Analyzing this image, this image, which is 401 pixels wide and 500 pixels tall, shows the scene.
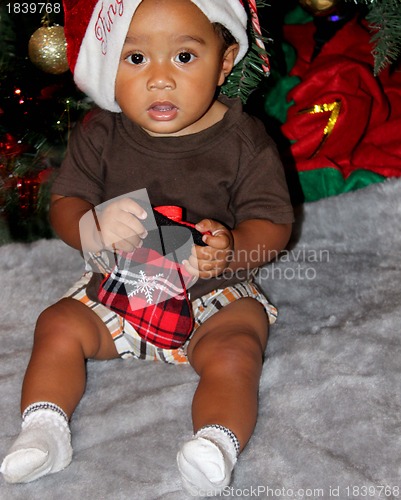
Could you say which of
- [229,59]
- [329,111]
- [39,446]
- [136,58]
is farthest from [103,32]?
[329,111]

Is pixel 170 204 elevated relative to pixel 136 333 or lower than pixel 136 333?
elevated

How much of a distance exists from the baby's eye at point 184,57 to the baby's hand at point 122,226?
0.19m

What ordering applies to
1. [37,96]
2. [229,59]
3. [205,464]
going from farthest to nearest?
[37,96]
[229,59]
[205,464]

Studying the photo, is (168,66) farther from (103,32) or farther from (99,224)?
(99,224)

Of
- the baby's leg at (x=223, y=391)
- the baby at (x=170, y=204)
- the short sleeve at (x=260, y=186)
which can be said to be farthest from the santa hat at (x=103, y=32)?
the baby's leg at (x=223, y=391)

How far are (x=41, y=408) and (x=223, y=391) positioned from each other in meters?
0.23

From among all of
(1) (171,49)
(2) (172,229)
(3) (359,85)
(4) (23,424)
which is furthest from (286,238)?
(3) (359,85)

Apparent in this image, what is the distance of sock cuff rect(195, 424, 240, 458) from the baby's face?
39cm

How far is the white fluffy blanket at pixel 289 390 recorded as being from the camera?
0.83 metres

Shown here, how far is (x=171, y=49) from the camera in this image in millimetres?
892

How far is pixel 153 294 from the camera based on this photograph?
38.0 inches

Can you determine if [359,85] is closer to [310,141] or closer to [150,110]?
[310,141]

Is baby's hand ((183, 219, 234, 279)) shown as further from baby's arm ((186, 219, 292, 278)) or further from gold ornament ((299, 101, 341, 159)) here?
gold ornament ((299, 101, 341, 159))

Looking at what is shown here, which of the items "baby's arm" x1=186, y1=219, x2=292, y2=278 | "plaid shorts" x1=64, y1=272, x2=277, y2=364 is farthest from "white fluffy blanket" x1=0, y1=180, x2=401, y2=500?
"baby's arm" x1=186, y1=219, x2=292, y2=278
